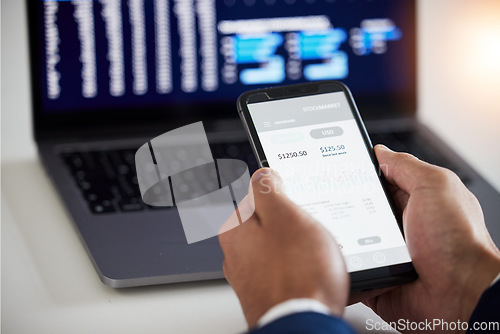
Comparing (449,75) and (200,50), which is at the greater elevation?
(200,50)

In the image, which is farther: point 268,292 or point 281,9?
point 281,9

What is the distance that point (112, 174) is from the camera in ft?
2.12

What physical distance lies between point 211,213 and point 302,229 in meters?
0.21

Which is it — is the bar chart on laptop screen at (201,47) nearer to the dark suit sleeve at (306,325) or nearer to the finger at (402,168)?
the finger at (402,168)

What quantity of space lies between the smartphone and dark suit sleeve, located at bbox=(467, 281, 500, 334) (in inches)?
3.7

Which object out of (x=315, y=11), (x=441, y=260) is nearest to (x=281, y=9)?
(x=315, y=11)

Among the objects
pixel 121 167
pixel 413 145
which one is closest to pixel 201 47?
pixel 121 167

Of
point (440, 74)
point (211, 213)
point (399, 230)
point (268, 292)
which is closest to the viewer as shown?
point (268, 292)

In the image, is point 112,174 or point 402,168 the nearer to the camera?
point 402,168

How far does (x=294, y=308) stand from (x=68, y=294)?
228 millimetres

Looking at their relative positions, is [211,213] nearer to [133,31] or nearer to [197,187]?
[197,187]

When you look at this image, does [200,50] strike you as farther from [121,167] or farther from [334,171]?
[334,171]

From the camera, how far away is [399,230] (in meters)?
0.44

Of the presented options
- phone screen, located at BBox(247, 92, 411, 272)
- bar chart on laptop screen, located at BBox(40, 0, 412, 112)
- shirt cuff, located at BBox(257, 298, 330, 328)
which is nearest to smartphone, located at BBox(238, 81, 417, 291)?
phone screen, located at BBox(247, 92, 411, 272)
